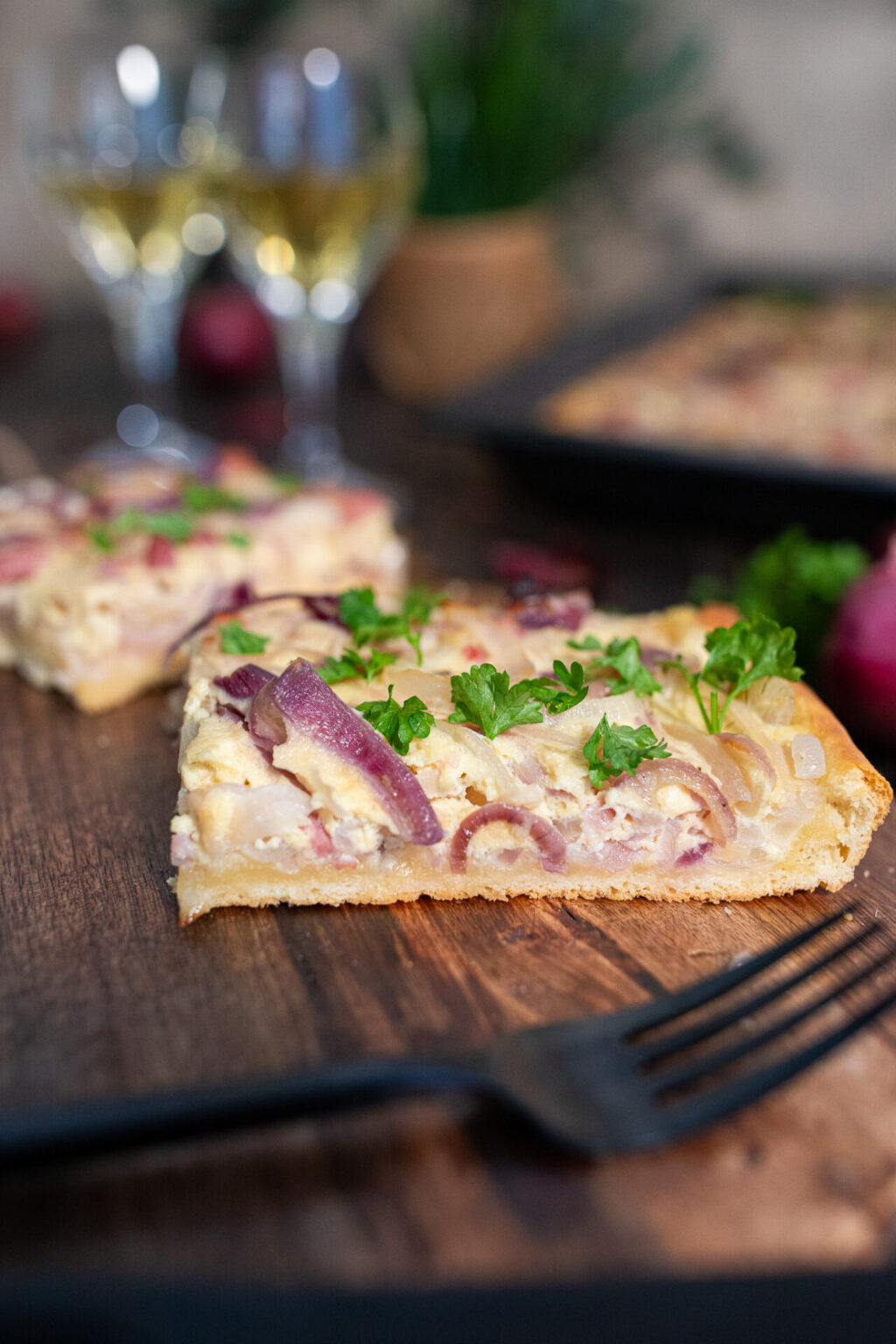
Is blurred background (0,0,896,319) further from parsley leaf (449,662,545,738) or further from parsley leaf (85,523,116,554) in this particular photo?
parsley leaf (449,662,545,738)

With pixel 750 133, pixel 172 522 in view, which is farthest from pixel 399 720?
pixel 750 133

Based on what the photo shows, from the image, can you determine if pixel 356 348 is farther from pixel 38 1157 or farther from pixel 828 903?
pixel 38 1157

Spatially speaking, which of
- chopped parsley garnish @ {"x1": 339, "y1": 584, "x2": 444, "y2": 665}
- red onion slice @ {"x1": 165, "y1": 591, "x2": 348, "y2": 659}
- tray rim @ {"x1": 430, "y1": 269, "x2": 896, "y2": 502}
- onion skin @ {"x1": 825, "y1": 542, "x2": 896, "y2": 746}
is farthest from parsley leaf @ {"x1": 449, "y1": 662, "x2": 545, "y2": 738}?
tray rim @ {"x1": 430, "y1": 269, "x2": 896, "y2": 502}

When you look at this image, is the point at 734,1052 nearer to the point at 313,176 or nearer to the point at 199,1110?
the point at 199,1110

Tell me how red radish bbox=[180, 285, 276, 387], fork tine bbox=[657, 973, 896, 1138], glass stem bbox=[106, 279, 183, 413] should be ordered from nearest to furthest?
fork tine bbox=[657, 973, 896, 1138], glass stem bbox=[106, 279, 183, 413], red radish bbox=[180, 285, 276, 387]

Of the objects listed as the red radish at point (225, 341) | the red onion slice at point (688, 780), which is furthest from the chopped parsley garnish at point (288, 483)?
the red radish at point (225, 341)

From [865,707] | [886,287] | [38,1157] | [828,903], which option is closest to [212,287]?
[886,287]
